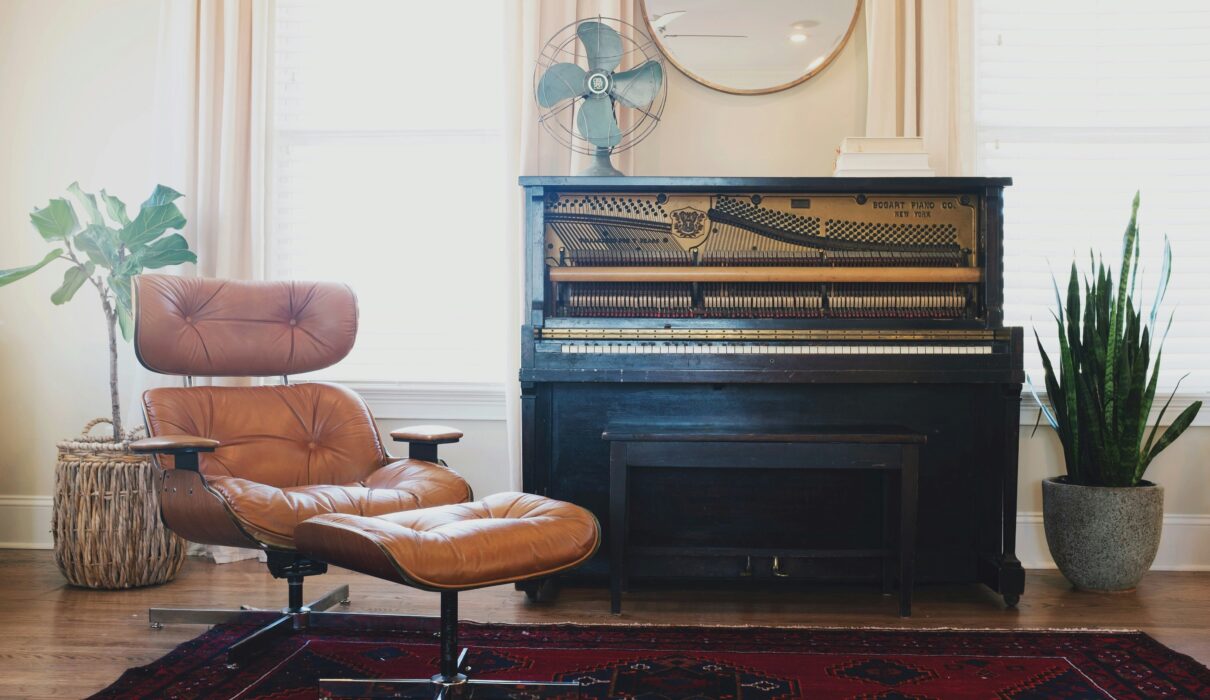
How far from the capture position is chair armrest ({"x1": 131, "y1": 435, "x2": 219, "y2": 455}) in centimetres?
255

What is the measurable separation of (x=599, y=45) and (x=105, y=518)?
2409 mm

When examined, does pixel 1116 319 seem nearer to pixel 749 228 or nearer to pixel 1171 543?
pixel 1171 543

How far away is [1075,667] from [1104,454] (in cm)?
102

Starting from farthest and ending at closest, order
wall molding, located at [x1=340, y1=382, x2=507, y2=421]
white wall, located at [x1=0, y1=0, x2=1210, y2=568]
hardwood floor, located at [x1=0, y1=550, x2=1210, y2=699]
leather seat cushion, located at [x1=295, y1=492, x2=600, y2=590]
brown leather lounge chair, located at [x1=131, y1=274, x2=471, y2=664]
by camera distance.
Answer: white wall, located at [x1=0, y1=0, x2=1210, y2=568] < wall molding, located at [x1=340, y1=382, x2=507, y2=421] < hardwood floor, located at [x1=0, y1=550, x2=1210, y2=699] < brown leather lounge chair, located at [x1=131, y1=274, x2=471, y2=664] < leather seat cushion, located at [x1=295, y1=492, x2=600, y2=590]

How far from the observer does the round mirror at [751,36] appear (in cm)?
390

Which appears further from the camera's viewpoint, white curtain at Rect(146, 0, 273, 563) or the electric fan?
white curtain at Rect(146, 0, 273, 563)

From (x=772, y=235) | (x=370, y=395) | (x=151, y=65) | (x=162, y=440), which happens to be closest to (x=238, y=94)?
(x=151, y=65)

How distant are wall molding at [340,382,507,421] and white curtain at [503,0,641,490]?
0.24 m

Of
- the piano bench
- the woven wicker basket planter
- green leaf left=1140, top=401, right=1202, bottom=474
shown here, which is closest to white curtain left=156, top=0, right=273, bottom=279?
the woven wicker basket planter

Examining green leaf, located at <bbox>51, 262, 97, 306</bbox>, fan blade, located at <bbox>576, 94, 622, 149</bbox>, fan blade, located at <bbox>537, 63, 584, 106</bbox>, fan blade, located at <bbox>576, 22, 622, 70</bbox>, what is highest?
fan blade, located at <bbox>576, 22, 622, 70</bbox>

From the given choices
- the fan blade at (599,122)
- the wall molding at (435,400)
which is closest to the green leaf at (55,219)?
the wall molding at (435,400)

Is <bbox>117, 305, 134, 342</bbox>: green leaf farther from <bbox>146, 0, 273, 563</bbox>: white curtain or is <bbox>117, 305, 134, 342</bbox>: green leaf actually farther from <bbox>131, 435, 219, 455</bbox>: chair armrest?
<bbox>131, 435, 219, 455</bbox>: chair armrest

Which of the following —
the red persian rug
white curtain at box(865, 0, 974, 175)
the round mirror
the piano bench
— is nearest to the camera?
the red persian rug

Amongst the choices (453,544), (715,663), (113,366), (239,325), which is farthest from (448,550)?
(113,366)
